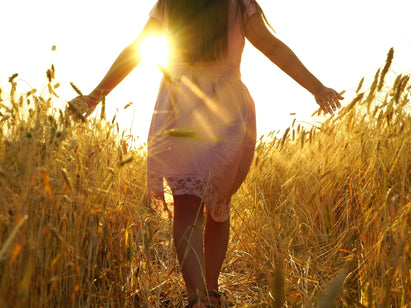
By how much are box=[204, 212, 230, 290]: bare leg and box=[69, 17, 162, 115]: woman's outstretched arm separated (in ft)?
2.20

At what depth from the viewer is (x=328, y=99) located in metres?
1.87

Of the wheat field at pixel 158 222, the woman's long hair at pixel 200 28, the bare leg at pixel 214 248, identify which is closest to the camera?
the wheat field at pixel 158 222

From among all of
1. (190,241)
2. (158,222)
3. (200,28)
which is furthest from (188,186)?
(158,222)

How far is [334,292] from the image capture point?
80cm

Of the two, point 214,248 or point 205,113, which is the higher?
point 205,113

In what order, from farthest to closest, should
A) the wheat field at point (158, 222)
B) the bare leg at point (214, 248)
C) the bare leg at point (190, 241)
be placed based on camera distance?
the bare leg at point (214, 248), the bare leg at point (190, 241), the wheat field at point (158, 222)

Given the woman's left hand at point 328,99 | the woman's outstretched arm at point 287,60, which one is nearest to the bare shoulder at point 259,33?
the woman's outstretched arm at point 287,60

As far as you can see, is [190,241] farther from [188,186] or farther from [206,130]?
[206,130]

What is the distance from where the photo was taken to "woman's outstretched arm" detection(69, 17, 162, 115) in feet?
6.49

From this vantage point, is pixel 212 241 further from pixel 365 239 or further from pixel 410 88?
pixel 410 88

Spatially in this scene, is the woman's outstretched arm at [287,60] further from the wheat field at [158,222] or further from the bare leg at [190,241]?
the bare leg at [190,241]

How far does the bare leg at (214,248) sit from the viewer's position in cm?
198

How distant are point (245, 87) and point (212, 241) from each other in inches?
25.6

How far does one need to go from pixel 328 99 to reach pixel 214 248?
76 centimetres
